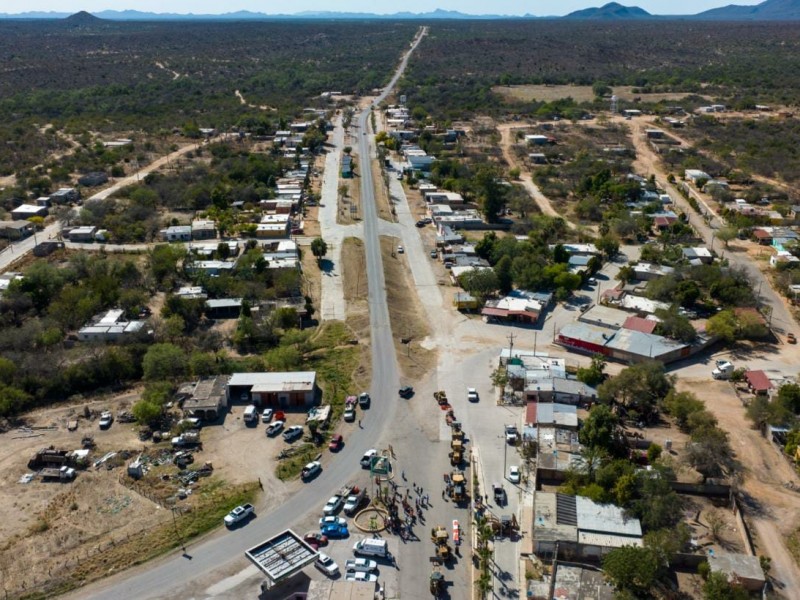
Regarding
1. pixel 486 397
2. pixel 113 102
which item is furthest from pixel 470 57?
pixel 486 397

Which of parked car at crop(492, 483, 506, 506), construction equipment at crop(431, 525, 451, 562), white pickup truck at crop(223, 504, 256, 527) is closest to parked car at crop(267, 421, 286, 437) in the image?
white pickup truck at crop(223, 504, 256, 527)

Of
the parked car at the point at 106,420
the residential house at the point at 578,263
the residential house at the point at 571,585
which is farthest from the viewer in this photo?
the residential house at the point at 578,263

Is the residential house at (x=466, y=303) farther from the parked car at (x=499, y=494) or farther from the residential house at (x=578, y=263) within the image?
the parked car at (x=499, y=494)

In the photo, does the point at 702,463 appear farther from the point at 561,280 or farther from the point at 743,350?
the point at 561,280

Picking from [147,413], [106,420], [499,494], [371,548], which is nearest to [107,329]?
[106,420]

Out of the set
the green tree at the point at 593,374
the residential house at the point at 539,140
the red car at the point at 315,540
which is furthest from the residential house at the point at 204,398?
the residential house at the point at 539,140

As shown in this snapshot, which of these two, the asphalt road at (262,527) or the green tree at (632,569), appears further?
the asphalt road at (262,527)

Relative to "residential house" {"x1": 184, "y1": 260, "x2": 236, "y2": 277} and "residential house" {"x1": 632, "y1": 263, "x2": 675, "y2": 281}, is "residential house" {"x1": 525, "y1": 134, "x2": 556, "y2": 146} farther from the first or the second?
"residential house" {"x1": 184, "y1": 260, "x2": 236, "y2": 277}
